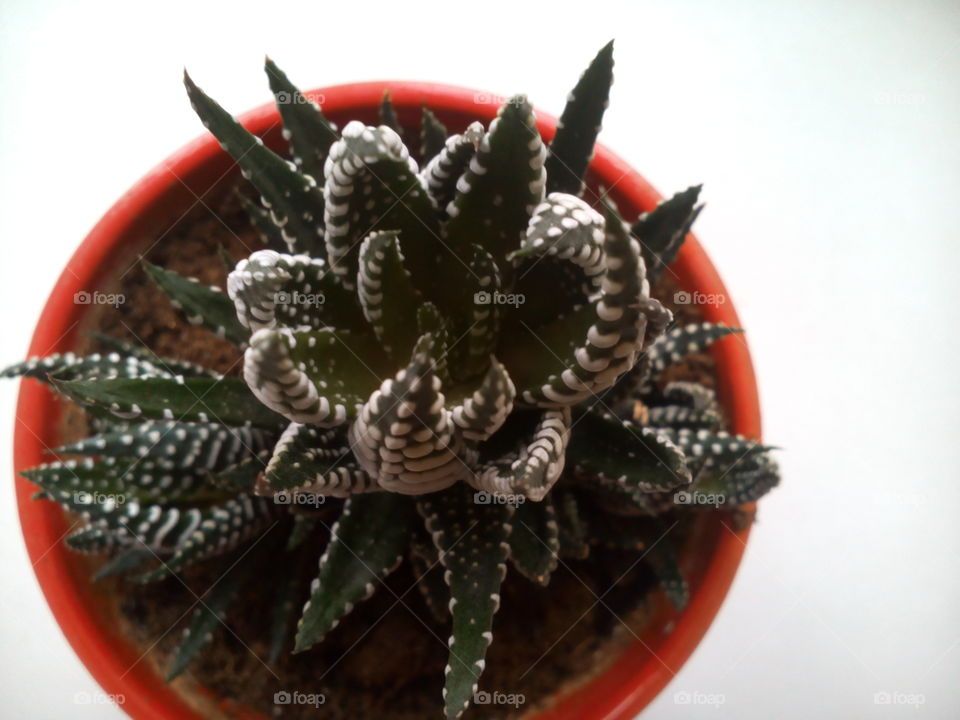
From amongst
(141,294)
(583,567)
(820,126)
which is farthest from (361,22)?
(583,567)

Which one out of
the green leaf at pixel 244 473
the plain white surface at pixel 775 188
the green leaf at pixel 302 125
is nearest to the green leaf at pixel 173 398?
the green leaf at pixel 244 473

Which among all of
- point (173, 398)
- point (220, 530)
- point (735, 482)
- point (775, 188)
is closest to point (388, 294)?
point (173, 398)

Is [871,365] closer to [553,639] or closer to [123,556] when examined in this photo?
[553,639]

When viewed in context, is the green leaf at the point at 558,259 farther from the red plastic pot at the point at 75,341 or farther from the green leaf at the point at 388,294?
the red plastic pot at the point at 75,341

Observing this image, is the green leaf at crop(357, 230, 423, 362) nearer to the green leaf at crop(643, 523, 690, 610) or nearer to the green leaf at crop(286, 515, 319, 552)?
the green leaf at crop(286, 515, 319, 552)

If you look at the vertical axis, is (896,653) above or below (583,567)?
below
